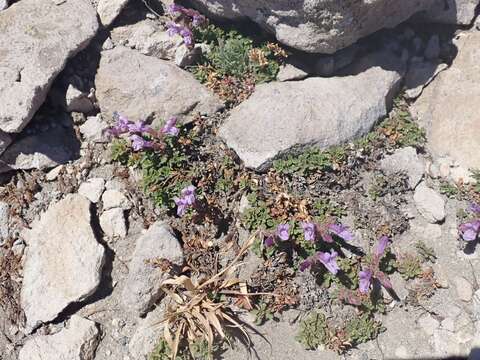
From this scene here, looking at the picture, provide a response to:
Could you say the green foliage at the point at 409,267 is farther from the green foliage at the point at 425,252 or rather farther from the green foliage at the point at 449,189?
the green foliage at the point at 449,189

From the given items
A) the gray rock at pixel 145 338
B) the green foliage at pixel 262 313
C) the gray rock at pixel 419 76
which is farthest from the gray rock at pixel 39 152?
the gray rock at pixel 419 76

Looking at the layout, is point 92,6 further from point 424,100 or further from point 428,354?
point 428,354

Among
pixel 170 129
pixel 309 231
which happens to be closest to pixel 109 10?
pixel 170 129

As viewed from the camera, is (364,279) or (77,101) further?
(77,101)

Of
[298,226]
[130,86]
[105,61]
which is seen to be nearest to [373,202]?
[298,226]

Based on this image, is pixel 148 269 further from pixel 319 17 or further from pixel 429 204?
pixel 319 17

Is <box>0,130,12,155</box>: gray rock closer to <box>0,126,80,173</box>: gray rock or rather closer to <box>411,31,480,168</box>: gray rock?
<box>0,126,80,173</box>: gray rock
